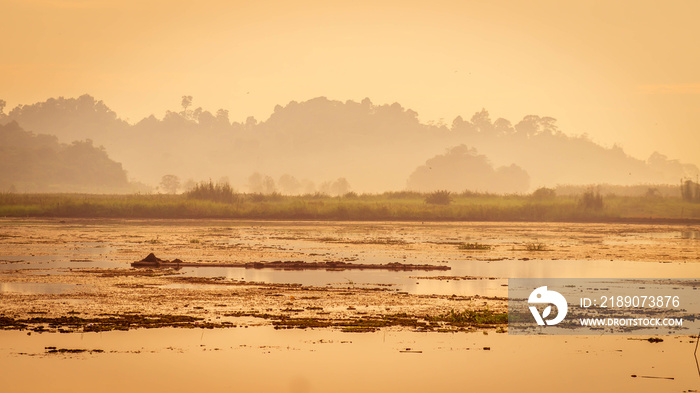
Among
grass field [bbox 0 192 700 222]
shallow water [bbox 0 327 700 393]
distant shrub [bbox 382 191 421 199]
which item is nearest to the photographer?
shallow water [bbox 0 327 700 393]

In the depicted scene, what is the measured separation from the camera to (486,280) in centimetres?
2659

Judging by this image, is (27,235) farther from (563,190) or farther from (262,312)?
(563,190)

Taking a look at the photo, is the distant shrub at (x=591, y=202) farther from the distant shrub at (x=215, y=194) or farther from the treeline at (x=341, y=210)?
the distant shrub at (x=215, y=194)

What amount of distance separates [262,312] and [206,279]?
681 centimetres

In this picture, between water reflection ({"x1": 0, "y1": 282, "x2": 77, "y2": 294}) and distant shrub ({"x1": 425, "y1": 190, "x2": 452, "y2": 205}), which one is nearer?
water reflection ({"x1": 0, "y1": 282, "x2": 77, "y2": 294})

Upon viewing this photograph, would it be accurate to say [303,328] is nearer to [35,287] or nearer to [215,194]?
[35,287]

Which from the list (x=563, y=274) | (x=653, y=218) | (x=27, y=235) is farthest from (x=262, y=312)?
(x=653, y=218)

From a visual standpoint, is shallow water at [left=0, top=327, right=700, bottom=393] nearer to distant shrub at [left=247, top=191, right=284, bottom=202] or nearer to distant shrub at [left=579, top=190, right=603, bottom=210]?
distant shrub at [left=579, top=190, right=603, bottom=210]

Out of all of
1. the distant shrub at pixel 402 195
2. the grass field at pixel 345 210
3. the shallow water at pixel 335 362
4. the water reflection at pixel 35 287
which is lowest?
the shallow water at pixel 335 362

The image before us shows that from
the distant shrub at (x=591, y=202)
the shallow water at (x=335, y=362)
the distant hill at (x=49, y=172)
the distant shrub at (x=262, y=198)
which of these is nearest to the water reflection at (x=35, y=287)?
the shallow water at (x=335, y=362)

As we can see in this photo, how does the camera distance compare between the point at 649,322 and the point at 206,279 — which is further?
the point at 206,279

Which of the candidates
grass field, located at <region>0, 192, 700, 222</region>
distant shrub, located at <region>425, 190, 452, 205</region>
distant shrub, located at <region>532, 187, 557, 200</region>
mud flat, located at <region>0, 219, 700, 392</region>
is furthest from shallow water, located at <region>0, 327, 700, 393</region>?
distant shrub, located at <region>532, 187, 557, 200</region>

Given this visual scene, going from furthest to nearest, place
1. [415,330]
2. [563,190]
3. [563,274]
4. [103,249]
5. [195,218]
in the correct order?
[563,190] → [195,218] → [103,249] → [563,274] → [415,330]

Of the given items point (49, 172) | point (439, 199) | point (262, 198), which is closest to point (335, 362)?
point (439, 199)
